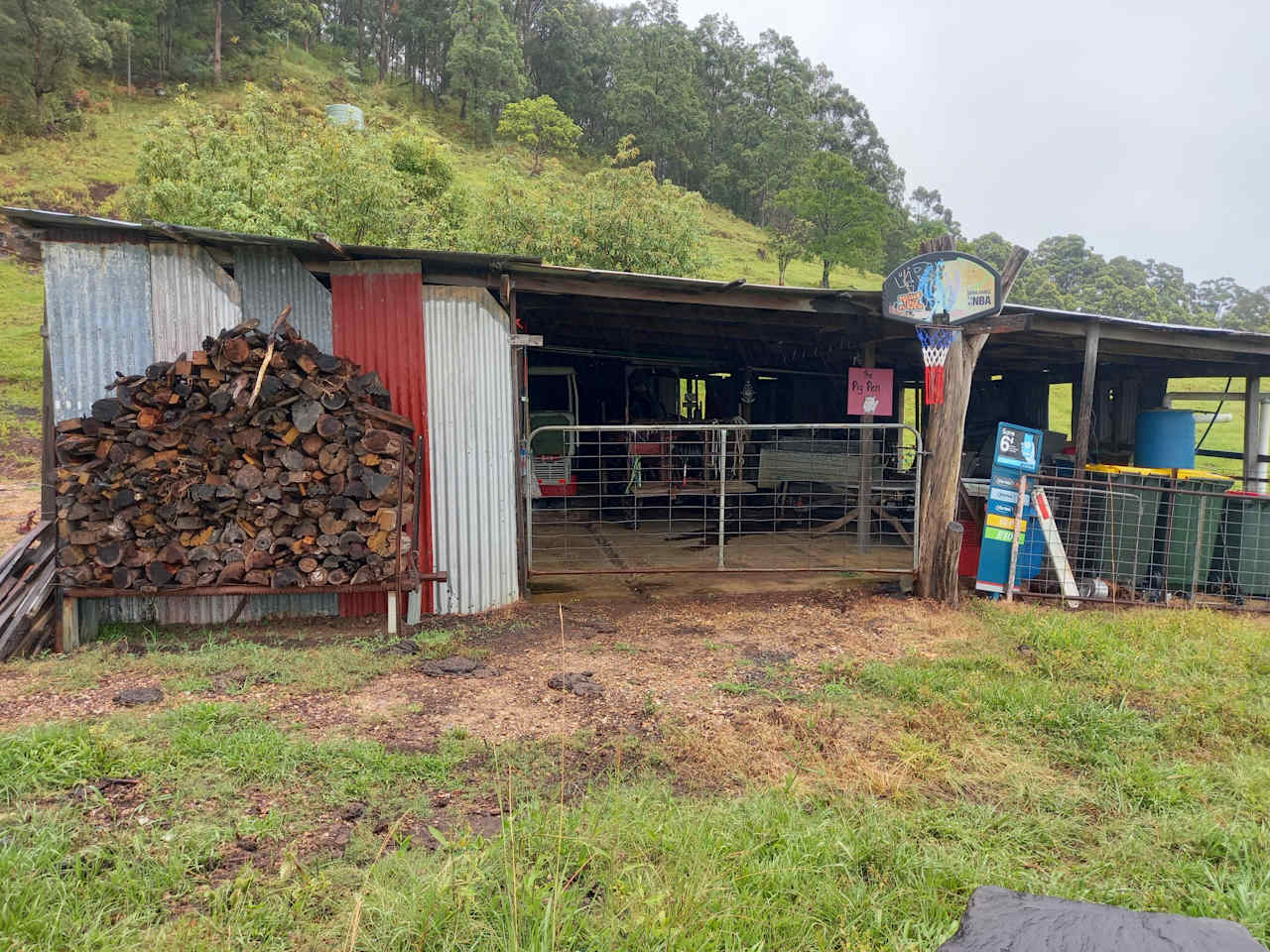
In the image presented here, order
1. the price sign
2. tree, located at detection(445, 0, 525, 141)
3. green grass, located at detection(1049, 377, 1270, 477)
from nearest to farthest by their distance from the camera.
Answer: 1. the price sign
2. green grass, located at detection(1049, 377, 1270, 477)
3. tree, located at detection(445, 0, 525, 141)

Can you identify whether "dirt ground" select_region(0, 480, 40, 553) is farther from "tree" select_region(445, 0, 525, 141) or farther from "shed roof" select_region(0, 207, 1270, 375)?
"tree" select_region(445, 0, 525, 141)

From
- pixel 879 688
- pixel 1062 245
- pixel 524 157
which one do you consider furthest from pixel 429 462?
pixel 1062 245

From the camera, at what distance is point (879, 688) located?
4.62 metres

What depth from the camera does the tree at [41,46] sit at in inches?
1233

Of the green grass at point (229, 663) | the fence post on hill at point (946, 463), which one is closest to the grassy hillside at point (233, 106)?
the fence post on hill at point (946, 463)

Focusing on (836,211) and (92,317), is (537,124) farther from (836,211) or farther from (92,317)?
(92,317)

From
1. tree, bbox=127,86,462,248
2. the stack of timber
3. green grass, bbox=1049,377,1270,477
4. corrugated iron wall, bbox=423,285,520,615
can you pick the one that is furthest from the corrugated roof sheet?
green grass, bbox=1049,377,1270,477

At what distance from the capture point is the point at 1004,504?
Answer: 6.79 meters

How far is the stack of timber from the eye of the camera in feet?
16.6

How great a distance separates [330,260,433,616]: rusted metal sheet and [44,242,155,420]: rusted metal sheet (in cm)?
144

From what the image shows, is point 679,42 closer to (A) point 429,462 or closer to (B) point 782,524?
(B) point 782,524

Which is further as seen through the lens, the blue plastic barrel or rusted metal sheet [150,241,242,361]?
the blue plastic barrel

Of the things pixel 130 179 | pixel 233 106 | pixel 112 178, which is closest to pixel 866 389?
pixel 130 179

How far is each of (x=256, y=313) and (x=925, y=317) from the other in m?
5.73
